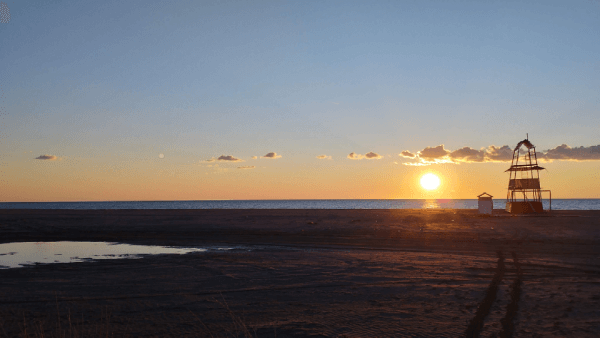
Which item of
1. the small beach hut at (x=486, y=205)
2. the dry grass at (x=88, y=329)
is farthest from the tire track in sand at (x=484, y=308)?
the small beach hut at (x=486, y=205)

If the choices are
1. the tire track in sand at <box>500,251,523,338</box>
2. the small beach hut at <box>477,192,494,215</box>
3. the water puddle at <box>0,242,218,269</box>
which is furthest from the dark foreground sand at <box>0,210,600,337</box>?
the small beach hut at <box>477,192,494,215</box>

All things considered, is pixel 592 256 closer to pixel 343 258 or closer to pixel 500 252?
pixel 500 252

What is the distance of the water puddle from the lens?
17031 mm

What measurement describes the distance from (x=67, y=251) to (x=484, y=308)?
18714 mm

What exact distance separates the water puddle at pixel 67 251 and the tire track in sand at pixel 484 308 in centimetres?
1277

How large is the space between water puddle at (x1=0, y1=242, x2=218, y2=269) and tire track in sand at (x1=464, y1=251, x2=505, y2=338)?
12.8 meters

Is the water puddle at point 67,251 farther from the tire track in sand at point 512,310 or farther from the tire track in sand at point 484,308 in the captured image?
the tire track in sand at point 512,310

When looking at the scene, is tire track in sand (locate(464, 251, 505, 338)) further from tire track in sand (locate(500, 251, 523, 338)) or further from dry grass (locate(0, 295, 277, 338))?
dry grass (locate(0, 295, 277, 338))

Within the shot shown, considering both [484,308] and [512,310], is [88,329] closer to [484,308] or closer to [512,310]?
[484,308]

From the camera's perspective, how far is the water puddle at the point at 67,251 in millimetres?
17031

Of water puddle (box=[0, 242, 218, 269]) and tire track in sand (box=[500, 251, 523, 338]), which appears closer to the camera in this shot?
tire track in sand (box=[500, 251, 523, 338])

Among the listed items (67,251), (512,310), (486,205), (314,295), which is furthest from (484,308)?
(486,205)

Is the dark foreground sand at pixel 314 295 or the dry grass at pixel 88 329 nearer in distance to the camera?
the dry grass at pixel 88 329

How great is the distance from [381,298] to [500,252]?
10592mm
